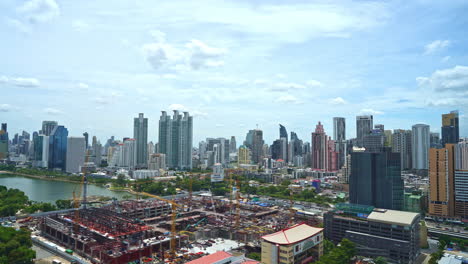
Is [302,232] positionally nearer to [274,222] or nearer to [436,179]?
[274,222]

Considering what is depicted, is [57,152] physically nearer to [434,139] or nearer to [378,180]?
[378,180]

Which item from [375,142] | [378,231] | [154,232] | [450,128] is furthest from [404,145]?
[154,232]

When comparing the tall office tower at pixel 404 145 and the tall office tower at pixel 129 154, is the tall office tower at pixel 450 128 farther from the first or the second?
the tall office tower at pixel 129 154

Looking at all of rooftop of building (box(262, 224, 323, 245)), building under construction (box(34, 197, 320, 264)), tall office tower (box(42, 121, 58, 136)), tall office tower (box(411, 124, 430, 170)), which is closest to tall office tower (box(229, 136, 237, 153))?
tall office tower (box(42, 121, 58, 136))

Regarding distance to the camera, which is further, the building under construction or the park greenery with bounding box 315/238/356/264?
the building under construction

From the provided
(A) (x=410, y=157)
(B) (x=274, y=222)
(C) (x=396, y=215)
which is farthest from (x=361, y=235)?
(A) (x=410, y=157)

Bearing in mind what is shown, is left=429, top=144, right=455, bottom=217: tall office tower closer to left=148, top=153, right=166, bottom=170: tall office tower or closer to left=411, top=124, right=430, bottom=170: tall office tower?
left=411, top=124, right=430, bottom=170: tall office tower
